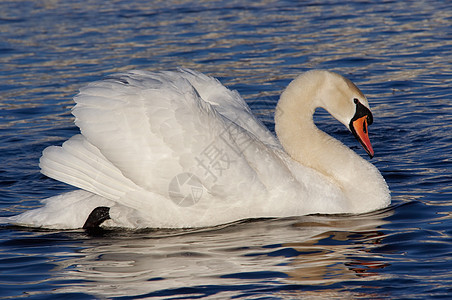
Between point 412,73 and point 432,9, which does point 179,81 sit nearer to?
point 412,73

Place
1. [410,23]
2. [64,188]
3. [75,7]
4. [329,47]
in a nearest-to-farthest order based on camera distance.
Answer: [64,188] → [329,47] → [410,23] → [75,7]

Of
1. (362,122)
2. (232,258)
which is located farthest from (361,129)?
(232,258)

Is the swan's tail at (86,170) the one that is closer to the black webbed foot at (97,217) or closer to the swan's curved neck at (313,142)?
the black webbed foot at (97,217)

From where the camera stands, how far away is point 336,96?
820 cm

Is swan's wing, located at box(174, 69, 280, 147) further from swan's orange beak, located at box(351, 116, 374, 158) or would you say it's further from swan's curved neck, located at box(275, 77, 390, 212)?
swan's orange beak, located at box(351, 116, 374, 158)

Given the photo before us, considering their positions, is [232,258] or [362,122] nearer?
[232,258]

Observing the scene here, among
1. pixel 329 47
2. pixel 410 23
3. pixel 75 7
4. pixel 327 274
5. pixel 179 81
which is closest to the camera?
pixel 327 274

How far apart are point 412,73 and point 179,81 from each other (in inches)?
246

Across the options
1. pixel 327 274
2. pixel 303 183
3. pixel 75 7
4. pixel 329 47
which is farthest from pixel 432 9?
pixel 327 274

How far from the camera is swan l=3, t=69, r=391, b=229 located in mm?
7418

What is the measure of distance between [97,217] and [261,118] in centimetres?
439

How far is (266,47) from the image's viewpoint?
14859 mm

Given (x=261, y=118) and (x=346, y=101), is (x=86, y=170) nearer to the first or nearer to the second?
(x=346, y=101)

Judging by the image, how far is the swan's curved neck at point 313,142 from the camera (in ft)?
26.6
